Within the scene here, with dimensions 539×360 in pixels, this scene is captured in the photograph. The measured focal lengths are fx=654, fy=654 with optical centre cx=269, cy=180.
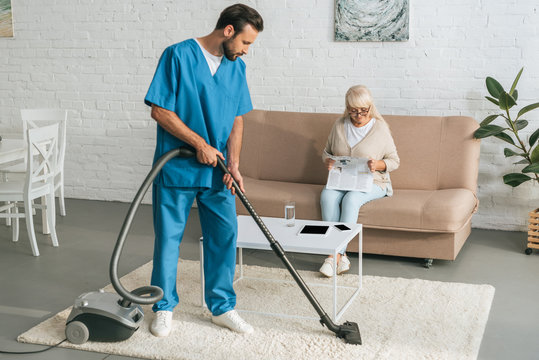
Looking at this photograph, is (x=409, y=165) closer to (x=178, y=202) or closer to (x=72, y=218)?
(x=178, y=202)

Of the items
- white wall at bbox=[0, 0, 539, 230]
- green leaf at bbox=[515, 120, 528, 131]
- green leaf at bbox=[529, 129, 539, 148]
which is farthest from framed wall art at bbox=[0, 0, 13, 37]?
green leaf at bbox=[529, 129, 539, 148]

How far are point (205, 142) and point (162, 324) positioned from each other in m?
0.81

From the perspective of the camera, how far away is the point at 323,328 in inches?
113

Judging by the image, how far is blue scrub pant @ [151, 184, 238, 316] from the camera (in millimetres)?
2779

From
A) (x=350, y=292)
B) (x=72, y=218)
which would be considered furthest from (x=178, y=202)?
(x=72, y=218)

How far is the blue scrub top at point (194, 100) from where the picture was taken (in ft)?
8.70

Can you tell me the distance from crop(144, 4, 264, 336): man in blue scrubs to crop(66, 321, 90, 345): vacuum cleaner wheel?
0.28m

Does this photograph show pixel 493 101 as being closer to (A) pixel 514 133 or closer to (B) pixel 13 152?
(A) pixel 514 133

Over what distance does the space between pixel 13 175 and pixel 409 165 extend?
11.3 ft

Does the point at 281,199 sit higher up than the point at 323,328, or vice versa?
the point at 281,199

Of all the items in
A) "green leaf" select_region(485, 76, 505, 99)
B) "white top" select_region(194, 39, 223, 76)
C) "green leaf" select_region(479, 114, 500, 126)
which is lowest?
"green leaf" select_region(479, 114, 500, 126)

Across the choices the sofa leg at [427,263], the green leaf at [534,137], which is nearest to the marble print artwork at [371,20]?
the green leaf at [534,137]

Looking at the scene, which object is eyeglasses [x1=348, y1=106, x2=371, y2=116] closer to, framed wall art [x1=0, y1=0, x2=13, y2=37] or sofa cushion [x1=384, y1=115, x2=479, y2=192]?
sofa cushion [x1=384, y1=115, x2=479, y2=192]

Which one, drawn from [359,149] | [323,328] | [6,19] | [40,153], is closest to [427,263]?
[359,149]
